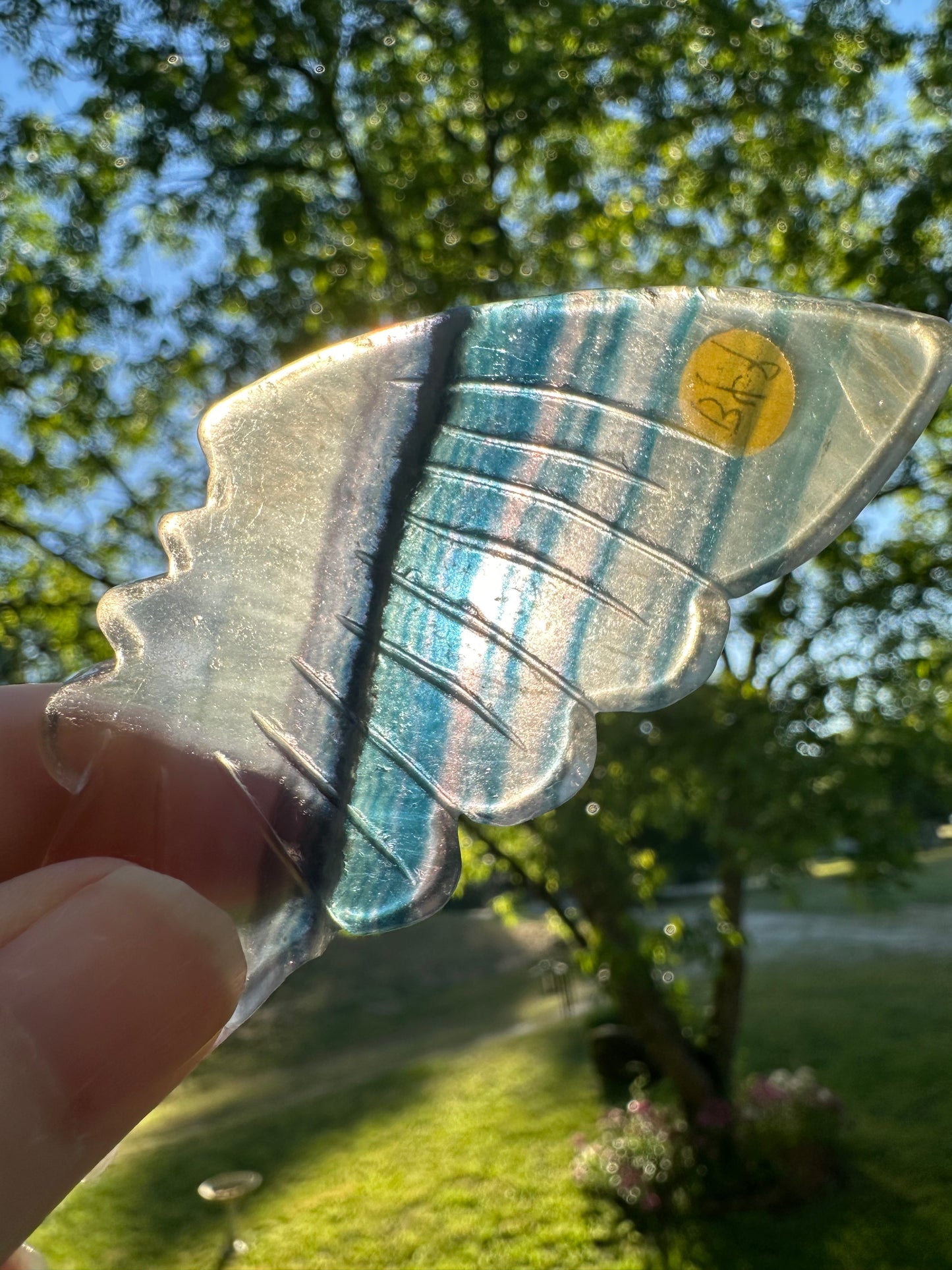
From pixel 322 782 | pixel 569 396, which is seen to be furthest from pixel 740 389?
pixel 322 782

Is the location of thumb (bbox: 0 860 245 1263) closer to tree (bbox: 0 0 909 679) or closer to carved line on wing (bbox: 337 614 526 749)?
carved line on wing (bbox: 337 614 526 749)

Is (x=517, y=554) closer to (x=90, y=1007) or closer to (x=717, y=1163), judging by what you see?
(x=90, y=1007)

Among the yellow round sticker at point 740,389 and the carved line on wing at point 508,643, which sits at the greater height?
the yellow round sticker at point 740,389

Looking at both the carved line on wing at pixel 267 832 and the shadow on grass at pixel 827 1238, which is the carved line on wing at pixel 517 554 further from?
the shadow on grass at pixel 827 1238

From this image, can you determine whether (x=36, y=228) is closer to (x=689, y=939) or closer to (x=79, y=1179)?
(x=689, y=939)

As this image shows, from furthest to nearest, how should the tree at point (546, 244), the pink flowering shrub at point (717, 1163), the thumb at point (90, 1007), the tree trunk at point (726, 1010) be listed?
the tree trunk at point (726, 1010)
the pink flowering shrub at point (717, 1163)
the tree at point (546, 244)
the thumb at point (90, 1007)

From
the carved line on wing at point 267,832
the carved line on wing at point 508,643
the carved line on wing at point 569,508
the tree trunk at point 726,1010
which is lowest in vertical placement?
the tree trunk at point 726,1010

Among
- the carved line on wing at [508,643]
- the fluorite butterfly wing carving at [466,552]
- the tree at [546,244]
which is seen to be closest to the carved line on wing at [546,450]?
the fluorite butterfly wing carving at [466,552]

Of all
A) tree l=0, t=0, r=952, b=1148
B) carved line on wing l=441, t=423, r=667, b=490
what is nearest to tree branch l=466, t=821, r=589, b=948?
tree l=0, t=0, r=952, b=1148
